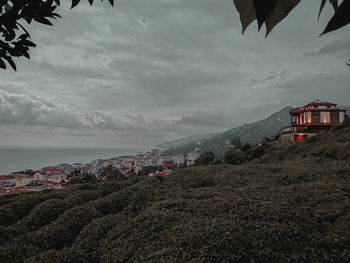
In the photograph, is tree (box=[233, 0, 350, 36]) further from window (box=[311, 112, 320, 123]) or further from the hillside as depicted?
window (box=[311, 112, 320, 123])

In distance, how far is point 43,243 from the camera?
523 centimetres

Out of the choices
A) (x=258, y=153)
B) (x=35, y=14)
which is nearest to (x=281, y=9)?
(x=35, y=14)

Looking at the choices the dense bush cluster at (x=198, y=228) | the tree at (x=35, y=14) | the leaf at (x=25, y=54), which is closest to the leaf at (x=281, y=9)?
the tree at (x=35, y=14)

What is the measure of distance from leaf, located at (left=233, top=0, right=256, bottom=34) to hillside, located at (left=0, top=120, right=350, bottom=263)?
4046 millimetres

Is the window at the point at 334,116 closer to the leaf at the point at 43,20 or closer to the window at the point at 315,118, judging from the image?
the window at the point at 315,118

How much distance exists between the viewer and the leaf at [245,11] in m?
0.39

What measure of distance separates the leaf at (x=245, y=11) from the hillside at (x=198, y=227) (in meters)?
4.05

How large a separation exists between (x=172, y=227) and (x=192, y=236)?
0.85m

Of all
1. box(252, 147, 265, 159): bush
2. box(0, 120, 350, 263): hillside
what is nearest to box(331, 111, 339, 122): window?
box(252, 147, 265, 159): bush

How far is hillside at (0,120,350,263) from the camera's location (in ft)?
12.6

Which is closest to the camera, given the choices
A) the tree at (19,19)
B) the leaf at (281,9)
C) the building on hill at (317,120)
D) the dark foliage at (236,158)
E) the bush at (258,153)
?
the leaf at (281,9)

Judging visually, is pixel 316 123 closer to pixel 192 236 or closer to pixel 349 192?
pixel 349 192

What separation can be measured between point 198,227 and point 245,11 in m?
4.93

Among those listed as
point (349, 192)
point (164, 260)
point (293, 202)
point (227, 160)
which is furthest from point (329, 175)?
point (227, 160)
